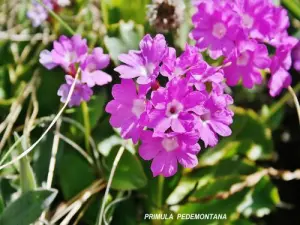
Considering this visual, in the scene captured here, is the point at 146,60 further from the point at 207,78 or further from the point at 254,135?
the point at 254,135

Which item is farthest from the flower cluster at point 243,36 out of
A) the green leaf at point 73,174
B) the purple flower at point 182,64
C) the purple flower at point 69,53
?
the green leaf at point 73,174

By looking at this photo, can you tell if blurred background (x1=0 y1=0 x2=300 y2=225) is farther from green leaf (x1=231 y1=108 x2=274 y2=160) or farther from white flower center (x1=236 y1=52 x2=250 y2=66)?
white flower center (x1=236 y1=52 x2=250 y2=66)

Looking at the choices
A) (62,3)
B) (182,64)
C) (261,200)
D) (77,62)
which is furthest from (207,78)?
(62,3)

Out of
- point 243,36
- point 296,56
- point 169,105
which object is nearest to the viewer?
point 169,105

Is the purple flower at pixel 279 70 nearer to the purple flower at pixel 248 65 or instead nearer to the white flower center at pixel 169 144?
the purple flower at pixel 248 65

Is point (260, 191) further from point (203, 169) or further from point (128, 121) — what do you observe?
point (128, 121)

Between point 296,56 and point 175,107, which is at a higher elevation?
point 175,107

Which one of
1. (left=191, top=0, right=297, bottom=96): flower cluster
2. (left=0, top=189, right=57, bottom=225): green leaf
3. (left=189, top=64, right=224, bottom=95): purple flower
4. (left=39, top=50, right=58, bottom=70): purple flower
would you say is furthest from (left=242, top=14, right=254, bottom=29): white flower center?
(left=0, top=189, right=57, bottom=225): green leaf
